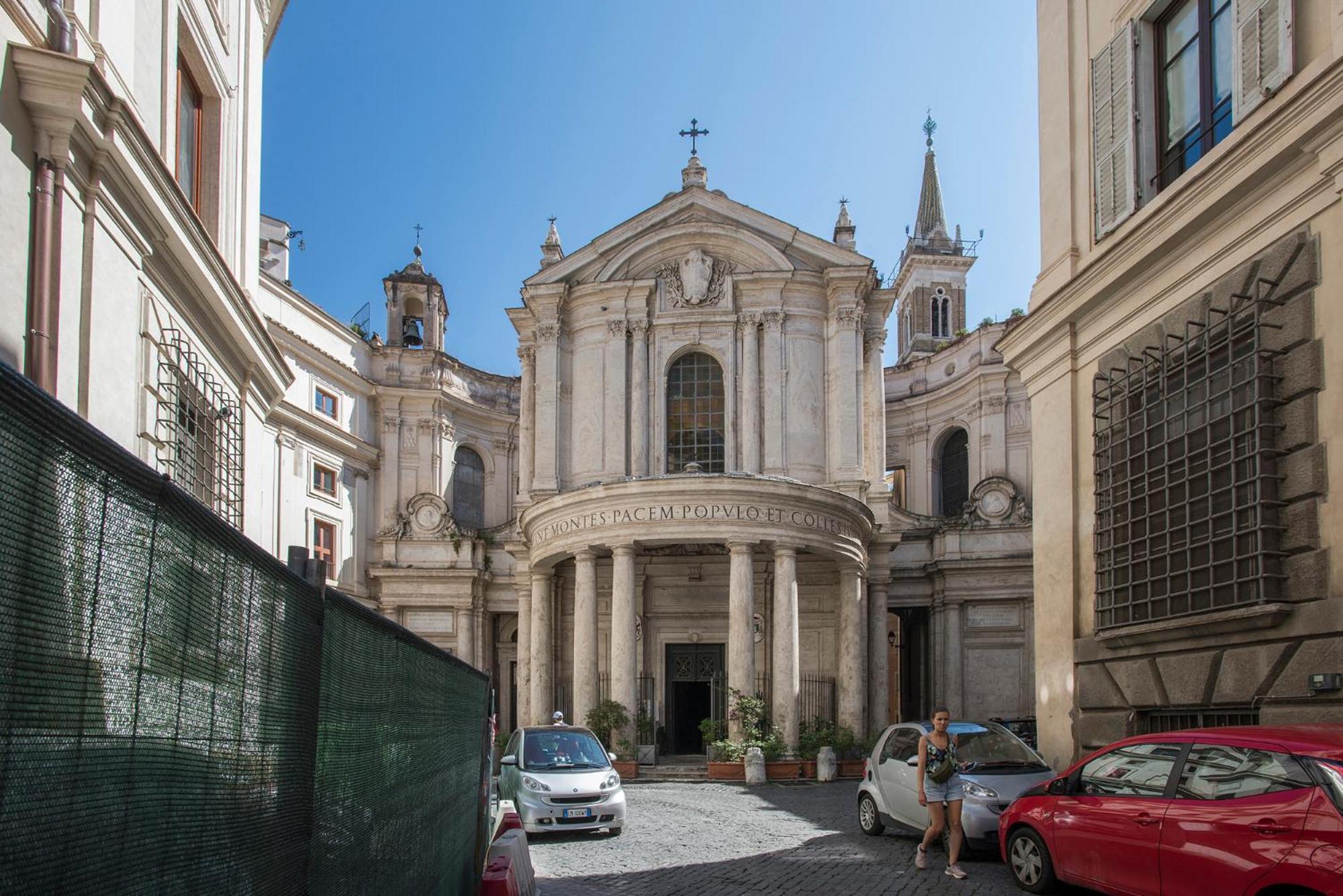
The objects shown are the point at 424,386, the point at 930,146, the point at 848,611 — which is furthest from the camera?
the point at 930,146

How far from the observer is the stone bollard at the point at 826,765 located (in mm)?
26422

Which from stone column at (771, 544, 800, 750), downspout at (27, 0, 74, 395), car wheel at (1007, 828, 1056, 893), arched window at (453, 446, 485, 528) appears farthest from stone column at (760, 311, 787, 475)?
downspout at (27, 0, 74, 395)

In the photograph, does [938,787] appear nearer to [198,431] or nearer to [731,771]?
[198,431]

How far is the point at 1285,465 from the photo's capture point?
37.5 feet

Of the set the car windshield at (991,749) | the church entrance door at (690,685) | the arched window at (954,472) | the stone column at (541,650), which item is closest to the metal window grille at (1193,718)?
the car windshield at (991,749)

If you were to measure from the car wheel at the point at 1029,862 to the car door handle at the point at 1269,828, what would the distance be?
330 cm

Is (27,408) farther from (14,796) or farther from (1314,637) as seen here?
(1314,637)

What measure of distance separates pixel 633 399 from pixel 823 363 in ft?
16.8

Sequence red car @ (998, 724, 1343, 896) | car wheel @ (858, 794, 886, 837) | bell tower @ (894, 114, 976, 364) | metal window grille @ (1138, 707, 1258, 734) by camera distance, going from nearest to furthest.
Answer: red car @ (998, 724, 1343, 896)
metal window grille @ (1138, 707, 1258, 734)
car wheel @ (858, 794, 886, 837)
bell tower @ (894, 114, 976, 364)

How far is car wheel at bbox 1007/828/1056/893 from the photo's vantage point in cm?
1104

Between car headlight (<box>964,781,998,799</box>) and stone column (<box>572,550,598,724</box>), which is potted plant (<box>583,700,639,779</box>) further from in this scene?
car headlight (<box>964,781,998,799</box>)

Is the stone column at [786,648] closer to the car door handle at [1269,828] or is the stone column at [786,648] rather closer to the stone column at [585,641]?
the stone column at [585,641]

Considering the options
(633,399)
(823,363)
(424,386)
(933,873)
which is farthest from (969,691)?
(933,873)

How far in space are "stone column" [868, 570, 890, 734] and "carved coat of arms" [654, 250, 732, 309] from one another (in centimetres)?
851
